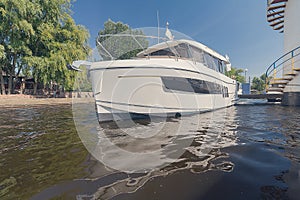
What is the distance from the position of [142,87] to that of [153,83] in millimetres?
408

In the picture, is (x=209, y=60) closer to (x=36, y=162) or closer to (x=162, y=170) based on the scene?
(x=162, y=170)

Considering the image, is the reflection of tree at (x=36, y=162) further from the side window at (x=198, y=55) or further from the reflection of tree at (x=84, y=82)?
the side window at (x=198, y=55)

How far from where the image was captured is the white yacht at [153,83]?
17.6 feet

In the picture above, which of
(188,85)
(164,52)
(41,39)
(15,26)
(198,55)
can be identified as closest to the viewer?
(188,85)

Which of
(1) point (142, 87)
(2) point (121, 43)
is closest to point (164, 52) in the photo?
(2) point (121, 43)

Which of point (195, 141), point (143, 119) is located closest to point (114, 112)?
point (143, 119)

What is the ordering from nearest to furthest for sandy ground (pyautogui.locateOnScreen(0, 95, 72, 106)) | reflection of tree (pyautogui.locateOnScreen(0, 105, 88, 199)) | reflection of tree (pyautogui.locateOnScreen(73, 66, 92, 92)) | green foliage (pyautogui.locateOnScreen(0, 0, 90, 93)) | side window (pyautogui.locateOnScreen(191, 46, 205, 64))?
reflection of tree (pyautogui.locateOnScreen(0, 105, 88, 199)), reflection of tree (pyautogui.locateOnScreen(73, 66, 92, 92)), side window (pyautogui.locateOnScreen(191, 46, 205, 64)), sandy ground (pyautogui.locateOnScreen(0, 95, 72, 106)), green foliage (pyautogui.locateOnScreen(0, 0, 90, 93))

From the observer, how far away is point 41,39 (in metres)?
19.5

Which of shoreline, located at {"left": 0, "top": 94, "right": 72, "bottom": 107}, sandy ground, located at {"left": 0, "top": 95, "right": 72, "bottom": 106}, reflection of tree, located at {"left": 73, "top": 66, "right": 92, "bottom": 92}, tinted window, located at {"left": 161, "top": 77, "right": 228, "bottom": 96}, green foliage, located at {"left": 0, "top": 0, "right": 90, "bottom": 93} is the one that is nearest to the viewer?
tinted window, located at {"left": 161, "top": 77, "right": 228, "bottom": 96}

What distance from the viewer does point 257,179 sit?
2.03 m

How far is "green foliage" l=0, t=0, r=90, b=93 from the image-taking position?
676 inches

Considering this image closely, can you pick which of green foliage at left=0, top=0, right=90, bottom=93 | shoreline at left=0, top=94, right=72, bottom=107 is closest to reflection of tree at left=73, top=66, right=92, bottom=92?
shoreline at left=0, top=94, right=72, bottom=107

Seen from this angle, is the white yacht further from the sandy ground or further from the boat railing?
the sandy ground

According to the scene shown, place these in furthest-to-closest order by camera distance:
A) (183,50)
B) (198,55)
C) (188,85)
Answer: (198,55), (183,50), (188,85)
